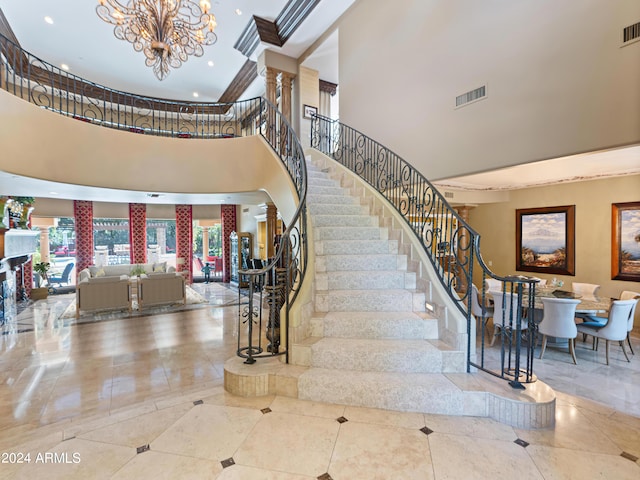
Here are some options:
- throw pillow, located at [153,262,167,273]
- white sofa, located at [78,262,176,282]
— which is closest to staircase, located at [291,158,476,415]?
white sofa, located at [78,262,176,282]

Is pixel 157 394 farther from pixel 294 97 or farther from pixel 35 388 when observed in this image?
pixel 294 97

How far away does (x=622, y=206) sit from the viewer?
20.7 ft

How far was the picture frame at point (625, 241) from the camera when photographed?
6.12 m

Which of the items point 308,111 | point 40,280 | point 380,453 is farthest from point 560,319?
point 40,280

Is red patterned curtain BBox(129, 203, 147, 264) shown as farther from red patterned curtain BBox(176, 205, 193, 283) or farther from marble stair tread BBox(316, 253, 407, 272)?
marble stair tread BBox(316, 253, 407, 272)

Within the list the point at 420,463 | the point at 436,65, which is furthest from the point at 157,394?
the point at 436,65

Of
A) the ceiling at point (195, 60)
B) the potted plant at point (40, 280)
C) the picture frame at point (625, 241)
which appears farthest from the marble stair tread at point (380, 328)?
the potted plant at point (40, 280)

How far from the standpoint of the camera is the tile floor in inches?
77.8

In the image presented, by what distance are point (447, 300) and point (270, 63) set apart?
25.0 ft

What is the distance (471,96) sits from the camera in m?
4.69

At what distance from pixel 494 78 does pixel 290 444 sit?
519cm

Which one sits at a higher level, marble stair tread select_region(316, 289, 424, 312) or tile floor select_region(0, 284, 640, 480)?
marble stair tread select_region(316, 289, 424, 312)

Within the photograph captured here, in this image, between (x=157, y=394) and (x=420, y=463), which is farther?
(x=157, y=394)

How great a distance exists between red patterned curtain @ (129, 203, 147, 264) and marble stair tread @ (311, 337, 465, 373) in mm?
11502
